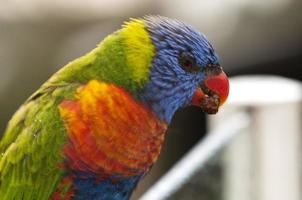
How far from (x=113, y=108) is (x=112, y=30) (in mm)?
3043

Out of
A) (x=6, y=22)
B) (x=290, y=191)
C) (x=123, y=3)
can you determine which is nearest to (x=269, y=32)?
(x=123, y=3)

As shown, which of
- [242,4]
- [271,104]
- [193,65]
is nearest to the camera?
[193,65]

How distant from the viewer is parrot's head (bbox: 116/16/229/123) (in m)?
1.73

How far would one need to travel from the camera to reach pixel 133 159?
175 centimetres

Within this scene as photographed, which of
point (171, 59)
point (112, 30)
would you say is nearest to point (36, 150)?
point (171, 59)

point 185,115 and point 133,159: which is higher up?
point 133,159

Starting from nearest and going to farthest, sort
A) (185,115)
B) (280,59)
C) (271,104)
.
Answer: (271,104)
(185,115)
(280,59)

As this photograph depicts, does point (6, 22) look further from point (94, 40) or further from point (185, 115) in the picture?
point (185, 115)

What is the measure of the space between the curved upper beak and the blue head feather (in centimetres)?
2

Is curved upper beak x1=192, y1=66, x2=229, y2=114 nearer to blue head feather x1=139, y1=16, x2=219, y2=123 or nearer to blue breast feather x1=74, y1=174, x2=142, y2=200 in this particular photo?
blue head feather x1=139, y1=16, x2=219, y2=123

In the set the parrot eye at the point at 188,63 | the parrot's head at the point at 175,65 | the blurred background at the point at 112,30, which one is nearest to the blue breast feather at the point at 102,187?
the parrot's head at the point at 175,65

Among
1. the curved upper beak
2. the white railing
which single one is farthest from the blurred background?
the curved upper beak

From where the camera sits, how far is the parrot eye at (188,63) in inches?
68.4

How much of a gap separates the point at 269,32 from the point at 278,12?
0.26 m
